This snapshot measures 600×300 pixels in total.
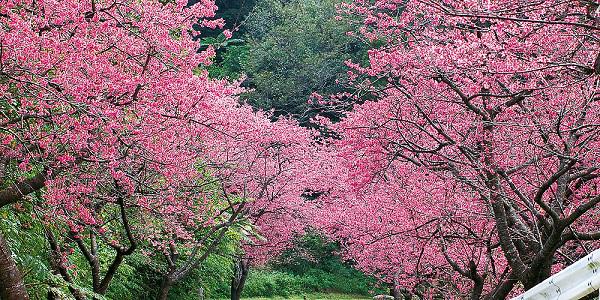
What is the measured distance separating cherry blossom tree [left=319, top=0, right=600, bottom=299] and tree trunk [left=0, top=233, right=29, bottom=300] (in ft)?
11.5

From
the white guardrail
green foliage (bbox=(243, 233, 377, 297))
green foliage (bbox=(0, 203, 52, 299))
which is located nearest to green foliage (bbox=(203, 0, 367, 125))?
green foliage (bbox=(243, 233, 377, 297))

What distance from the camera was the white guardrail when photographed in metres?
2.96

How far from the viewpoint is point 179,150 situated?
9.10 metres

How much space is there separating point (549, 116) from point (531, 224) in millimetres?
1218

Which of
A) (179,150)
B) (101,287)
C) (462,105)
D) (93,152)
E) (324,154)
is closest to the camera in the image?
(93,152)

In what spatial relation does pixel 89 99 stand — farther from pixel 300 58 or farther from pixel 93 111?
pixel 300 58

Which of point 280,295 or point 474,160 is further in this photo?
point 280,295

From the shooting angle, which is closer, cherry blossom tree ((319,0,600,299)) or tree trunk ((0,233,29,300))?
tree trunk ((0,233,29,300))

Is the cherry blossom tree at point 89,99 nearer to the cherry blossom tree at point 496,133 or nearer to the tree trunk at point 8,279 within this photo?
the tree trunk at point 8,279

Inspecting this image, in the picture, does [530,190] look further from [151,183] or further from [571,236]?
[151,183]

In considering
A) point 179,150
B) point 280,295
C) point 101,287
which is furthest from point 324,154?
point 101,287

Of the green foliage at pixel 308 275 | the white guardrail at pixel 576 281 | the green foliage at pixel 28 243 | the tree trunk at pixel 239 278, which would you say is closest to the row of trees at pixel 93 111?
the green foliage at pixel 28 243

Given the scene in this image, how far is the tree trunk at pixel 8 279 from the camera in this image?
174 inches

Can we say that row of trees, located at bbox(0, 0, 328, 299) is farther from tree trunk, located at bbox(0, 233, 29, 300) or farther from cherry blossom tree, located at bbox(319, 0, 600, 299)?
cherry blossom tree, located at bbox(319, 0, 600, 299)
